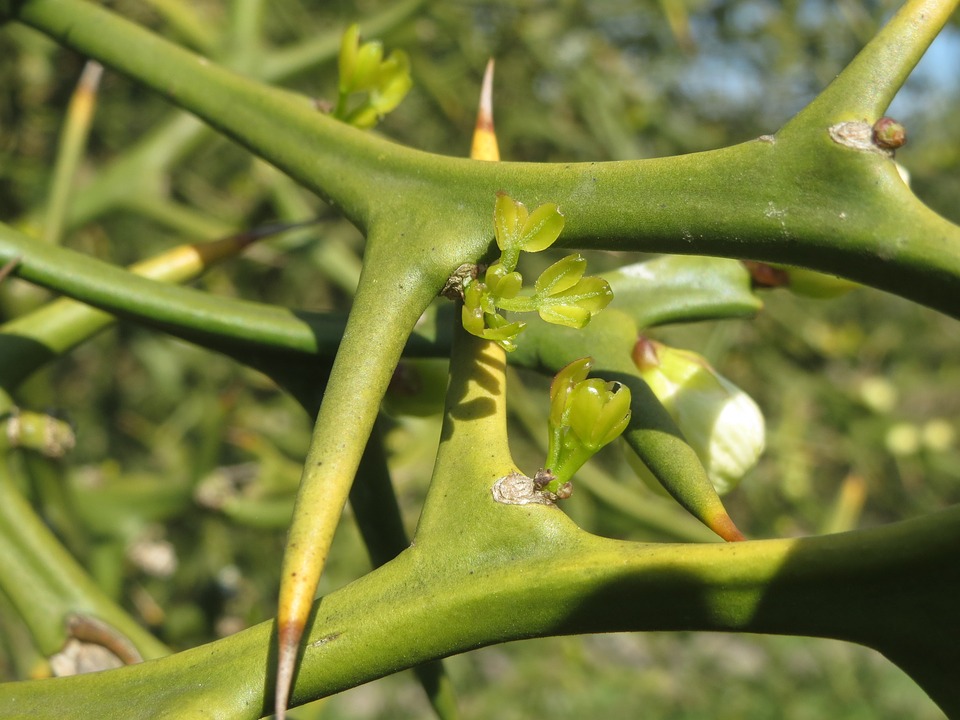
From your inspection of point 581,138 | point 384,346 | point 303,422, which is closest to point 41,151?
point 303,422

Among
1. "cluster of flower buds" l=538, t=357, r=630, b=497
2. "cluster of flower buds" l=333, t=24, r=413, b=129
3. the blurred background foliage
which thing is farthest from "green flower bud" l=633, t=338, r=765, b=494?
the blurred background foliage

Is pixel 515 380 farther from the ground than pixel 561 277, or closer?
farther from the ground

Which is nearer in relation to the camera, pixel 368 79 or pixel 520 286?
pixel 520 286

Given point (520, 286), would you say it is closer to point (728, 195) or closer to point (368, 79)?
point (728, 195)

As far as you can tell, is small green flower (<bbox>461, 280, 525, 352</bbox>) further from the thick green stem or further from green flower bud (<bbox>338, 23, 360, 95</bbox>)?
the thick green stem

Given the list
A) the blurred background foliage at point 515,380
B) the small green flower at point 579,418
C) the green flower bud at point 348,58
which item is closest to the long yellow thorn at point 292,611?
the small green flower at point 579,418

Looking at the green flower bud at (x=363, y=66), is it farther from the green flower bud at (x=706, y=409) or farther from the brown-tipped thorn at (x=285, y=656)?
the brown-tipped thorn at (x=285, y=656)

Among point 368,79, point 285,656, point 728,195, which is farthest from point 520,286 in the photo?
point 368,79
